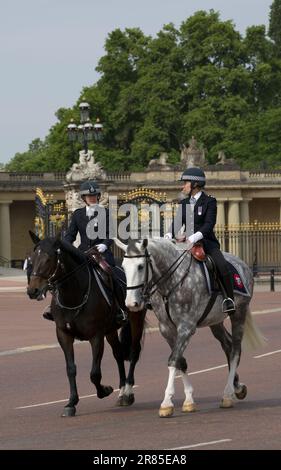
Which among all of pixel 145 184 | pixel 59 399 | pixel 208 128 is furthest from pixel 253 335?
pixel 208 128

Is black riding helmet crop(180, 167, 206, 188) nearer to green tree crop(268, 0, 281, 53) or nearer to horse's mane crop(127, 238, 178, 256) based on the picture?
horse's mane crop(127, 238, 178, 256)

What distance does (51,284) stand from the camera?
529 inches

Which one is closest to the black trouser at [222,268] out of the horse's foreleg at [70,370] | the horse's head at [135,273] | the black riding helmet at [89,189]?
the horse's head at [135,273]

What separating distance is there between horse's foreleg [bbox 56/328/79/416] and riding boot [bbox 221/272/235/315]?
1672mm

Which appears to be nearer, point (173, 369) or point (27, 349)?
point (173, 369)

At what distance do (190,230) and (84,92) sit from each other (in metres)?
79.4

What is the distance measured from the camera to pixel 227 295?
44.9 ft

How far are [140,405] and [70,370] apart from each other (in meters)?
1.04

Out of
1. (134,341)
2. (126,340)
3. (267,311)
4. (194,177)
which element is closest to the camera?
(194,177)

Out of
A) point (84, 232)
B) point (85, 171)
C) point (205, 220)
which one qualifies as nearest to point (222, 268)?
point (205, 220)

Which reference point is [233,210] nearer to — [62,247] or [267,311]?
[267,311]

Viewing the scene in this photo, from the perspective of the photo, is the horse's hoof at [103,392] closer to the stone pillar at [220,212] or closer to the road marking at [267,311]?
the road marking at [267,311]

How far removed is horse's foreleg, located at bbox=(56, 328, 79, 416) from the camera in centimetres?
1301
